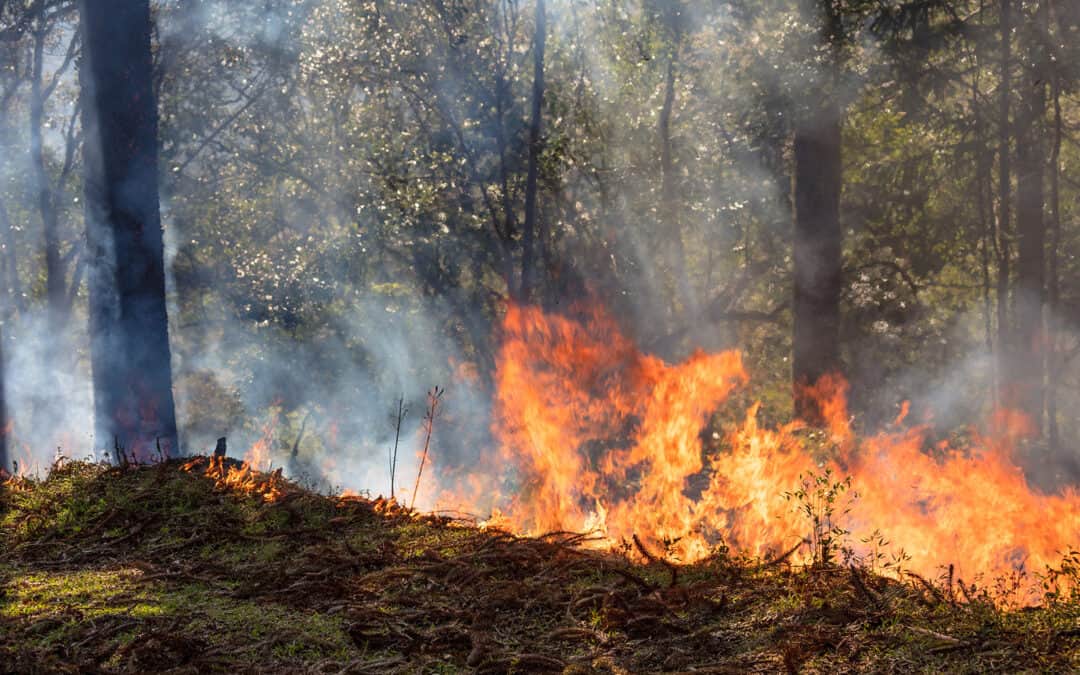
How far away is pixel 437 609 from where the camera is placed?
4.97 meters

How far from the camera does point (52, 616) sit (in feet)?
15.4

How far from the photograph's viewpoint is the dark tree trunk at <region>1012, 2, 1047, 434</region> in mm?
19312

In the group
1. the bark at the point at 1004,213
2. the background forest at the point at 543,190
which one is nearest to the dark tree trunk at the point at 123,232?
the background forest at the point at 543,190

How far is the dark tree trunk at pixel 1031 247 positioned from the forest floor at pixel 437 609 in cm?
1626

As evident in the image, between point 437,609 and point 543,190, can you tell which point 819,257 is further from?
point 437,609

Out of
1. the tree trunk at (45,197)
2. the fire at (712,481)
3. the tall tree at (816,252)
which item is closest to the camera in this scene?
the fire at (712,481)

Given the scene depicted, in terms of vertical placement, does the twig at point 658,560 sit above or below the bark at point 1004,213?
below

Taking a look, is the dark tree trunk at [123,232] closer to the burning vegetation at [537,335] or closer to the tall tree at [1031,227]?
the burning vegetation at [537,335]

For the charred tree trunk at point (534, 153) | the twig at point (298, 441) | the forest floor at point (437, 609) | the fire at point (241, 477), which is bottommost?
the forest floor at point (437, 609)

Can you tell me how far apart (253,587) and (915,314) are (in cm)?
2198

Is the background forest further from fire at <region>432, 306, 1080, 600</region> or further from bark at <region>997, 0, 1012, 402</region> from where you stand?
fire at <region>432, 306, 1080, 600</region>

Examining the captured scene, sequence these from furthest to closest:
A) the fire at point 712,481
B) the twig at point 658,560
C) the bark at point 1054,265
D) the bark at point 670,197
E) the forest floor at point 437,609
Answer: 1. the bark at point 670,197
2. the bark at point 1054,265
3. the fire at point 712,481
4. the twig at point 658,560
5. the forest floor at point 437,609

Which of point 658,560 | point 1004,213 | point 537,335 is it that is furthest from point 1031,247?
point 658,560

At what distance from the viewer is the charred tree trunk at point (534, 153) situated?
1783cm
